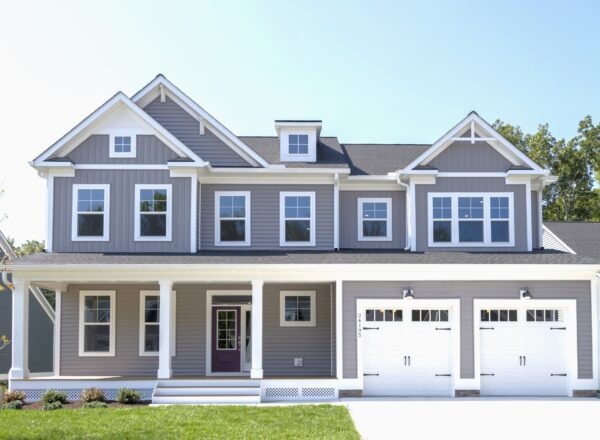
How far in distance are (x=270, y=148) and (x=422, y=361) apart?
27.7ft

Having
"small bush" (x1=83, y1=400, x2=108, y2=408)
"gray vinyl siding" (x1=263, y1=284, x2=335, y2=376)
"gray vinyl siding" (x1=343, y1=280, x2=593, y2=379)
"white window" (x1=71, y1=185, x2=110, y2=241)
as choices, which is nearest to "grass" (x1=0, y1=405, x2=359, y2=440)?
"small bush" (x1=83, y1=400, x2=108, y2=408)

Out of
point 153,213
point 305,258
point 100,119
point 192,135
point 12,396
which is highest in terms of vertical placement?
point 100,119

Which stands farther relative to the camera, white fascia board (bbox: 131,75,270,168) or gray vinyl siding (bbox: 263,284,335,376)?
white fascia board (bbox: 131,75,270,168)

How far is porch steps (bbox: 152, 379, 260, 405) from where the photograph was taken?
61.1ft

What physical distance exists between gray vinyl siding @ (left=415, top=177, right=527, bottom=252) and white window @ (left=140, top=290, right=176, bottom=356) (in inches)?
294

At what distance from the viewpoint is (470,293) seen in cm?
1994

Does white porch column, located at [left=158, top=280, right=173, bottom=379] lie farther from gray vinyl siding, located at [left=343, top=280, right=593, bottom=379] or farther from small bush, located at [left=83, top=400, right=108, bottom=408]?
gray vinyl siding, located at [left=343, top=280, right=593, bottom=379]

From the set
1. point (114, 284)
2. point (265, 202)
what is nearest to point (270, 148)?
point (265, 202)

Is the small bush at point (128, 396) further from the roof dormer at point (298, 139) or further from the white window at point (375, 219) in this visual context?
the roof dormer at point (298, 139)

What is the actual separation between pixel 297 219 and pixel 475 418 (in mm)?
8722

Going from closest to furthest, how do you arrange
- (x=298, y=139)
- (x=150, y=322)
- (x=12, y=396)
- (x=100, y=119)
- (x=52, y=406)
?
(x=52, y=406) → (x=12, y=396) → (x=100, y=119) → (x=150, y=322) → (x=298, y=139)

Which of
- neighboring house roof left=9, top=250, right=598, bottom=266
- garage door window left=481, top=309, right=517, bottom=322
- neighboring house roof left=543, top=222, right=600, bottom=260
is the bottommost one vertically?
garage door window left=481, top=309, right=517, bottom=322

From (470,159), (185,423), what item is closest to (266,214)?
(470,159)

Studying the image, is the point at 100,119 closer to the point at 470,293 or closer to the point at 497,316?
the point at 470,293
